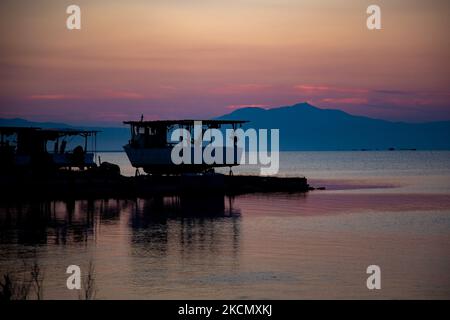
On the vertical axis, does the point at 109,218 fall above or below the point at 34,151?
below

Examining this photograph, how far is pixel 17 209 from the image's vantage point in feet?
156

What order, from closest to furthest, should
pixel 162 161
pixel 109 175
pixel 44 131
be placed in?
pixel 109 175
pixel 44 131
pixel 162 161

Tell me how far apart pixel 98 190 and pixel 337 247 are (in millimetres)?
29933

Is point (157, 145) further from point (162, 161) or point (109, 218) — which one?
point (109, 218)

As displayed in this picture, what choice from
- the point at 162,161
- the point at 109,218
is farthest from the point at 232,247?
the point at 162,161

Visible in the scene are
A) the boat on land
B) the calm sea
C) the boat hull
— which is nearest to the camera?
the calm sea

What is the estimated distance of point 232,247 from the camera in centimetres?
3212

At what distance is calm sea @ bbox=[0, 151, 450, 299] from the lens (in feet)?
75.6

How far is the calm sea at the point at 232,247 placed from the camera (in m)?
23.0

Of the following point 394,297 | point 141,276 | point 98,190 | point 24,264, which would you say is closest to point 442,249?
point 394,297

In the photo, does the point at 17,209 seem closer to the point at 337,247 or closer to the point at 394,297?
the point at 337,247

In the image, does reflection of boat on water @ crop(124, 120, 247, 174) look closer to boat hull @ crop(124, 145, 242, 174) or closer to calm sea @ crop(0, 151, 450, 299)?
boat hull @ crop(124, 145, 242, 174)

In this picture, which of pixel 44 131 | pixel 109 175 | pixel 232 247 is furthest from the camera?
pixel 44 131

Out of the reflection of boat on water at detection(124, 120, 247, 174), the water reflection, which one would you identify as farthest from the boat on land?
the water reflection
